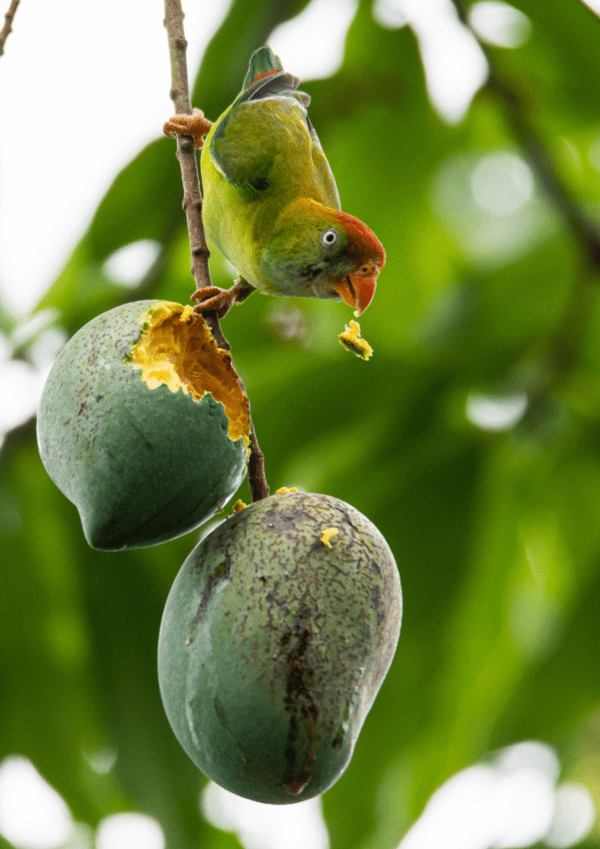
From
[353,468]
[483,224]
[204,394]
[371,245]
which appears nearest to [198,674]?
[204,394]

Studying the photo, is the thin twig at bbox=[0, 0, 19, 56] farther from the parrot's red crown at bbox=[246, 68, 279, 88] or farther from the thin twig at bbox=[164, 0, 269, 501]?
the parrot's red crown at bbox=[246, 68, 279, 88]

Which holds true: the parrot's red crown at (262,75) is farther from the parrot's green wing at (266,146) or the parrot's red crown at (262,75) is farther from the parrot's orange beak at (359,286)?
the parrot's orange beak at (359,286)

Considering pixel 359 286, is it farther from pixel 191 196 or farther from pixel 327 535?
pixel 327 535

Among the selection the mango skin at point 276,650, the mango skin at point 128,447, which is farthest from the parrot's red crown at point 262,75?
the mango skin at point 276,650

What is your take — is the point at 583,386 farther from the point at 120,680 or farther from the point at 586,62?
the point at 120,680

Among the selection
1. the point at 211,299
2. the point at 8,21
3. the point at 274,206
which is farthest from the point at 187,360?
the point at 8,21
